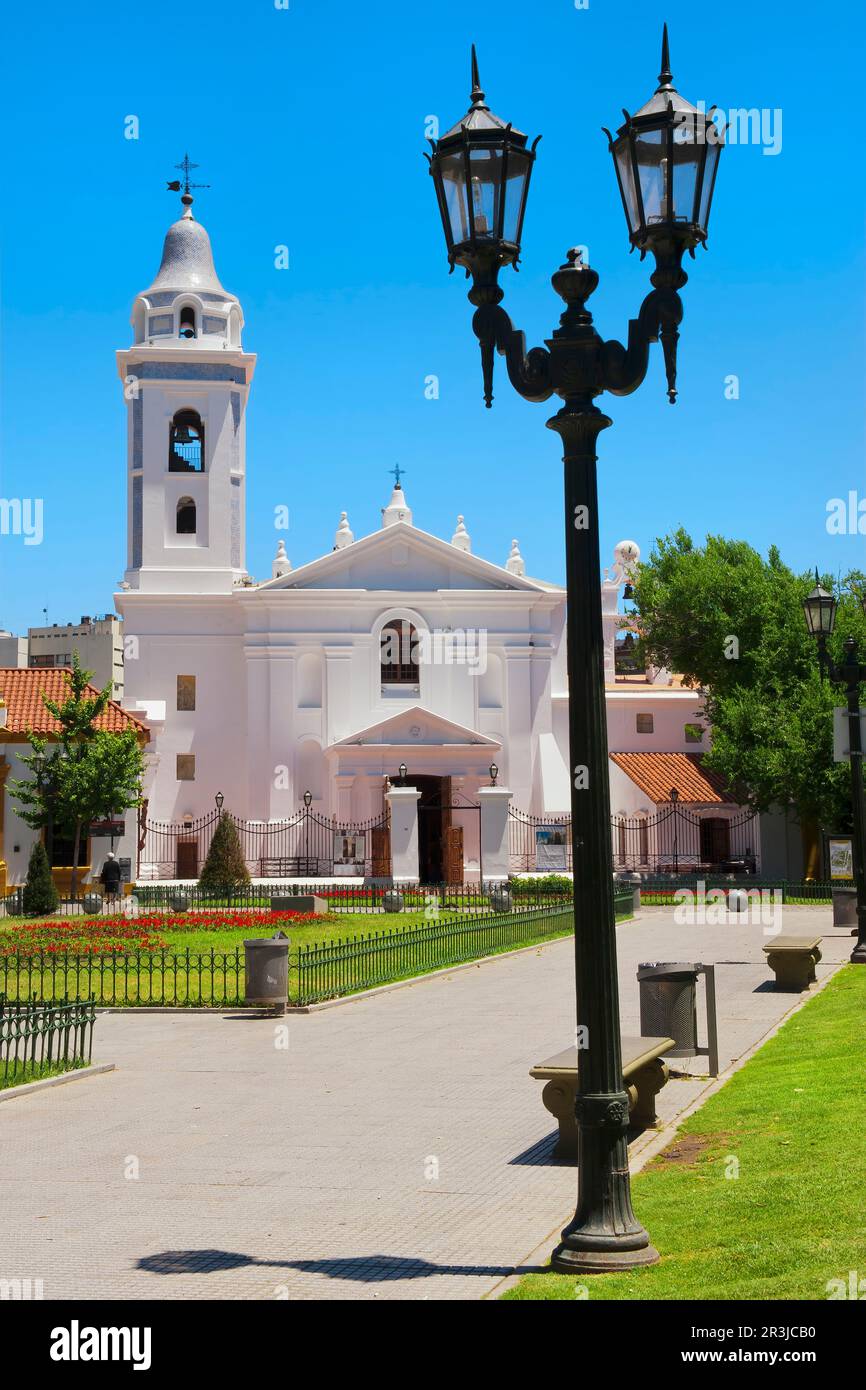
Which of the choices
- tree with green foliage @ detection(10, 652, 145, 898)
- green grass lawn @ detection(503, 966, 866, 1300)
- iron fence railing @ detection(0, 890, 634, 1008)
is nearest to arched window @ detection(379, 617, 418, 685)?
tree with green foliage @ detection(10, 652, 145, 898)

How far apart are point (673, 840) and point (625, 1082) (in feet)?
136

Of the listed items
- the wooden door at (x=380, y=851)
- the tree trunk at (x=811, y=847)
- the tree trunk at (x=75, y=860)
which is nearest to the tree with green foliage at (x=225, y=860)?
the tree trunk at (x=75, y=860)

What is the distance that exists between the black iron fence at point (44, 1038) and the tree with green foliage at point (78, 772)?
23.4 meters

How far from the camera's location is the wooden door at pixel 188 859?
48.5m

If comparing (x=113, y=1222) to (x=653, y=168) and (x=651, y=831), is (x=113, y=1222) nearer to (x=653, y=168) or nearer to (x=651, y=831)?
(x=653, y=168)

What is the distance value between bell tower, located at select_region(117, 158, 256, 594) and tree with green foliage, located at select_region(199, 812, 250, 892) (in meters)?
11.0

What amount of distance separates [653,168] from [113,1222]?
624 cm

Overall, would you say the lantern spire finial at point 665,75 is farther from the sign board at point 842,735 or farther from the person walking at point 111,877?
the person walking at point 111,877

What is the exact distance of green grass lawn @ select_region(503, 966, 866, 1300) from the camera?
646 cm

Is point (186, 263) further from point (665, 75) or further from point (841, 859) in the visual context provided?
point (665, 75)

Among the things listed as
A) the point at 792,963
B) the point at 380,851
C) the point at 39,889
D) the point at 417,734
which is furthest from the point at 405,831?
the point at 792,963

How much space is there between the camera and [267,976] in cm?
1772

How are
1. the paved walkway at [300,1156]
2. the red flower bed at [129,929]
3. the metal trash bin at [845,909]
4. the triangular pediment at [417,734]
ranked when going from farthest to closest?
the triangular pediment at [417,734] < the metal trash bin at [845,909] < the red flower bed at [129,929] < the paved walkway at [300,1156]

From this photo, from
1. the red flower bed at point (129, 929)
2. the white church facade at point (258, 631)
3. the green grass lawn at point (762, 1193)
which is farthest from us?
the white church facade at point (258, 631)
